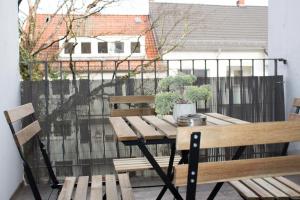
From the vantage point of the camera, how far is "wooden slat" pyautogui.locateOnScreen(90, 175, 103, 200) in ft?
6.78

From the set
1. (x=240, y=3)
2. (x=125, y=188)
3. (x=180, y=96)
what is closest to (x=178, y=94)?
(x=180, y=96)

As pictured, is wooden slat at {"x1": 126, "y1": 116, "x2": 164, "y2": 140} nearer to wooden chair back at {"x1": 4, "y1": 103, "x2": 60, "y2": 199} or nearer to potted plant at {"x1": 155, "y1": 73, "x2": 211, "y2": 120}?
potted plant at {"x1": 155, "y1": 73, "x2": 211, "y2": 120}

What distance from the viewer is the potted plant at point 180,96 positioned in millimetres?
2162

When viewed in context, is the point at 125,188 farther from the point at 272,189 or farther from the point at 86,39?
the point at 86,39

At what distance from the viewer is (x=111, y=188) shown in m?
2.21

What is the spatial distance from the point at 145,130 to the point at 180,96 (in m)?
0.30

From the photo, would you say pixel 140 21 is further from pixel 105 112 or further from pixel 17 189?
pixel 17 189

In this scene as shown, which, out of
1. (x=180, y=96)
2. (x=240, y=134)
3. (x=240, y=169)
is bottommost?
(x=240, y=169)

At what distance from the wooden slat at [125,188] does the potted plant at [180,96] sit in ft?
1.55

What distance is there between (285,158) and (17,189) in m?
2.83

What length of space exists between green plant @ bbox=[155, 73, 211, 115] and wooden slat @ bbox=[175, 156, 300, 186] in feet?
2.57

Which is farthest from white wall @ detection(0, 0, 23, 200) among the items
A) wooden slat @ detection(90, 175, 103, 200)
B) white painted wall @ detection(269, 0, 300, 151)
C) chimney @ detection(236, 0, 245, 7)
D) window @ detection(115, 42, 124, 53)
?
chimney @ detection(236, 0, 245, 7)

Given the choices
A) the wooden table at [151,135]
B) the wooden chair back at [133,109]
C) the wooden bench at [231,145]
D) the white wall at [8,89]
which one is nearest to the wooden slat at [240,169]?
the wooden bench at [231,145]

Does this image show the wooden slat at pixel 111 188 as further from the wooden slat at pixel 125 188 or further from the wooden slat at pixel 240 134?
the wooden slat at pixel 240 134
